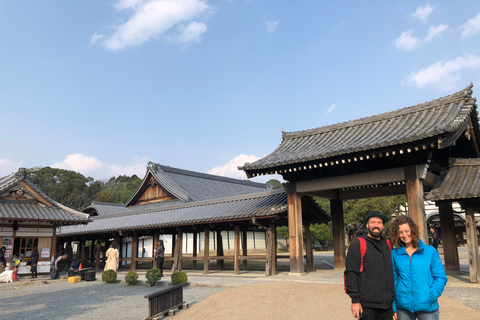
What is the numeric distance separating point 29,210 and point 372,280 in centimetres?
1930

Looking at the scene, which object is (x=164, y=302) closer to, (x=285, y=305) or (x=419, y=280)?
(x=285, y=305)

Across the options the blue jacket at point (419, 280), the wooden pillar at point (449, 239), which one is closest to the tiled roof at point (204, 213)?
the wooden pillar at point (449, 239)

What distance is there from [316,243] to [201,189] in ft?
53.0

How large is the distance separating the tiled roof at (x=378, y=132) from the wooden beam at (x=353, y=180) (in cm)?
117

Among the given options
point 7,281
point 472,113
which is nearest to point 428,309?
point 472,113

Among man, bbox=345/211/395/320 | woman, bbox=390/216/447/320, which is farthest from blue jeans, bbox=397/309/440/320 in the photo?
man, bbox=345/211/395/320

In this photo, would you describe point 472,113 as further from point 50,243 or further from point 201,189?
point 201,189

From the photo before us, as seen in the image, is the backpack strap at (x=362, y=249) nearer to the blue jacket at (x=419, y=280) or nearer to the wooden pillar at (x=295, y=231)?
the blue jacket at (x=419, y=280)

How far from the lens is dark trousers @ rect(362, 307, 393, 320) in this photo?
392cm

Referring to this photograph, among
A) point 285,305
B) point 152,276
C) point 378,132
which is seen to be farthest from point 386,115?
point 152,276

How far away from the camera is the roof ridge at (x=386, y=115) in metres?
12.5

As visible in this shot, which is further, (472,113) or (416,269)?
(472,113)

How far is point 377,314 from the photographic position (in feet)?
13.0

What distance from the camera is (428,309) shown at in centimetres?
377
